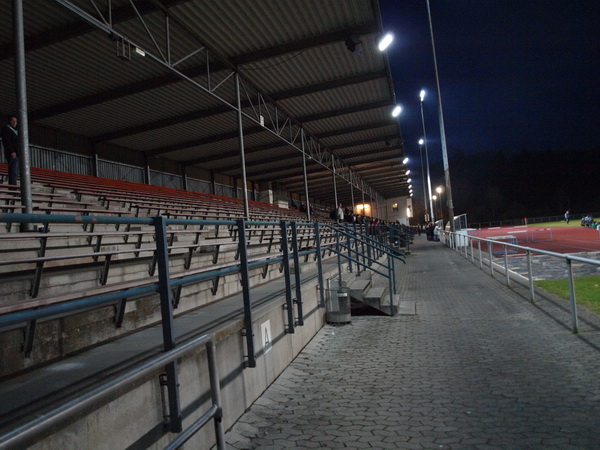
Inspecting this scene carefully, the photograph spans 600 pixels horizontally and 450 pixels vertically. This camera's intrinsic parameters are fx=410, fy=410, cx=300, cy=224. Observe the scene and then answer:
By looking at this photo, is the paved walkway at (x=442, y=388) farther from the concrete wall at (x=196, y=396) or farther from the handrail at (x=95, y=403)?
the handrail at (x=95, y=403)

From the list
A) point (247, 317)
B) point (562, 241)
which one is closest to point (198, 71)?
point (247, 317)

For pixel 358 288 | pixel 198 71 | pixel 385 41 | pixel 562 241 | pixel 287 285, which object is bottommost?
pixel 562 241

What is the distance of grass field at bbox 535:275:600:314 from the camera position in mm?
6318

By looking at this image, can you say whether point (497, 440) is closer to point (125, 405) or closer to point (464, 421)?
point (464, 421)

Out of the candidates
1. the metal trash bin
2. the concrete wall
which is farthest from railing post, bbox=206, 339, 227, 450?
the metal trash bin

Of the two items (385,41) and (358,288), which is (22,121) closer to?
(358,288)

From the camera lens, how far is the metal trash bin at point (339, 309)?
22.2ft

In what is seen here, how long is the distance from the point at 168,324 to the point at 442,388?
8.46ft

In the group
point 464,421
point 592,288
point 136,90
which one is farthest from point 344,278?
point 136,90

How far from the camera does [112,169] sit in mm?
17906

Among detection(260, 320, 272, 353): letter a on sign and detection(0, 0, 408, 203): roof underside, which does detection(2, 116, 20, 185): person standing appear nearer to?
detection(0, 0, 408, 203): roof underside

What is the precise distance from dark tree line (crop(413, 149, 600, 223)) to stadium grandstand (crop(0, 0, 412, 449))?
8027 centimetres

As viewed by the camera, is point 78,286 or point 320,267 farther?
point 320,267

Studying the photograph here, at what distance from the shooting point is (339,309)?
6.86 m
